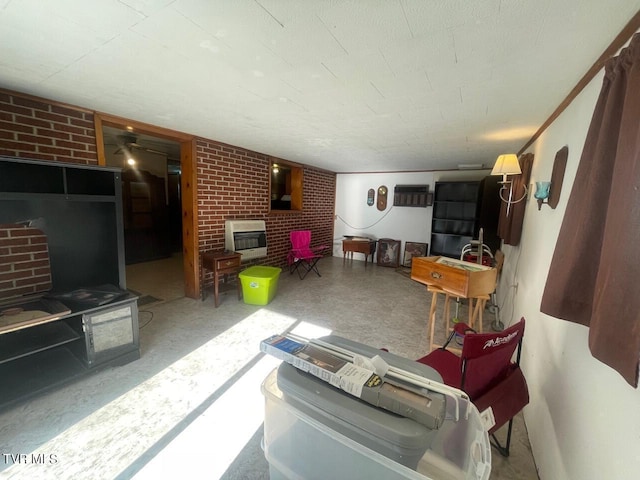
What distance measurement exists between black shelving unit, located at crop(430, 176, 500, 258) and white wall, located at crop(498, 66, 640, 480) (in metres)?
2.56

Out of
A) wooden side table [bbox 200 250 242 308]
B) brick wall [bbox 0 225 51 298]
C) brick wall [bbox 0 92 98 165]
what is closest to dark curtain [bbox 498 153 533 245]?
wooden side table [bbox 200 250 242 308]

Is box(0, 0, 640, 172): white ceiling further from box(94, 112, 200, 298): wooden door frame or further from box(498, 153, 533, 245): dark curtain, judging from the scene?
box(94, 112, 200, 298): wooden door frame

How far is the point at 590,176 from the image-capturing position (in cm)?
91

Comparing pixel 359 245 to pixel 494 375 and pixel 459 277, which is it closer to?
pixel 459 277

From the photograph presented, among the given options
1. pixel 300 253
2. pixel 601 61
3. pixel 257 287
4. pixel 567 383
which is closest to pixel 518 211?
pixel 601 61

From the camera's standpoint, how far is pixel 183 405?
5.62 feet

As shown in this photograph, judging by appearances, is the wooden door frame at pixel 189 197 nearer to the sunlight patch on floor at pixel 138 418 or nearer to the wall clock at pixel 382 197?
the sunlight patch on floor at pixel 138 418

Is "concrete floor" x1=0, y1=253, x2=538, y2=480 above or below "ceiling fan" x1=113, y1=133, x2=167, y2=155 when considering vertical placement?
below

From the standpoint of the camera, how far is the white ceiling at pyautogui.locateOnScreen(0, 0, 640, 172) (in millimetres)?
996

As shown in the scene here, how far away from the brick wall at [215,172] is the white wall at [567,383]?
357 cm

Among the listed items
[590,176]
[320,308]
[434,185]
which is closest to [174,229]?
[320,308]

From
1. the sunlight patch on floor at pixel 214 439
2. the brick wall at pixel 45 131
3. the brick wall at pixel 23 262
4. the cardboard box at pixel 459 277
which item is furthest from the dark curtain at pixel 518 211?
the brick wall at pixel 23 262

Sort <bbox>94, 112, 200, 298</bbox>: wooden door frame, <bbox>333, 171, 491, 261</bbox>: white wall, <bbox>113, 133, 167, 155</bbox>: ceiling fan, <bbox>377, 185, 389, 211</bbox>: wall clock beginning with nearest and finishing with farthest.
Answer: <bbox>94, 112, 200, 298</bbox>: wooden door frame < <bbox>113, 133, 167, 155</bbox>: ceiling fan < <bbox>333, 171, 491, 261</bbox>: white wall < <bbox>377, 185, 389, 211</bbox>: wall clock

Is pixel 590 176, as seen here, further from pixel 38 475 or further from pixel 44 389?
pixel 44 389
